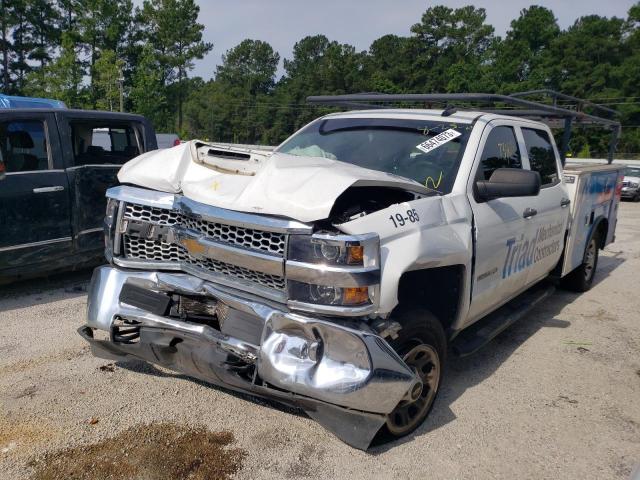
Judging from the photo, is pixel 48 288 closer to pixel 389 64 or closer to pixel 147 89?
pixel 147 89

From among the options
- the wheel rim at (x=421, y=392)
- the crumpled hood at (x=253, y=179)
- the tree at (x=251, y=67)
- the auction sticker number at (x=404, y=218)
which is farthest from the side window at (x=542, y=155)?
the tree at (x=251, y=67)

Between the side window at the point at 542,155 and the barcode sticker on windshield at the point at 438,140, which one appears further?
the side window at the point at 542,155

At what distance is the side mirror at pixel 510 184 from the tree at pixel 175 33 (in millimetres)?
56781

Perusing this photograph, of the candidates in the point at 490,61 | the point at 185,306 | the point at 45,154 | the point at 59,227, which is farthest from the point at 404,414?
the point at 490,61

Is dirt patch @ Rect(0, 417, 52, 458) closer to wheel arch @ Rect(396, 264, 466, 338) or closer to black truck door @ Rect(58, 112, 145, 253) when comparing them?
wheel arch @ Rect(396, 264, 466, 338)

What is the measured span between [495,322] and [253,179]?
8.11 ft

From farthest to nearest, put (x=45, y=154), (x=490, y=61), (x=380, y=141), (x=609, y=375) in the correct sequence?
(x=490, y=61), (x=45, y=154), (x=609, y=375), (x=380, y=141)

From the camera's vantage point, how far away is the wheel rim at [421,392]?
3139 mm

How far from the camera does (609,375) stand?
4.41m

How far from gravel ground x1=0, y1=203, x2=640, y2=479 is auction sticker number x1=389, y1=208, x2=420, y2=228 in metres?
1.30

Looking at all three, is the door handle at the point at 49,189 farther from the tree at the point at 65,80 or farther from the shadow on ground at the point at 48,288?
the tree at the point at 65,80

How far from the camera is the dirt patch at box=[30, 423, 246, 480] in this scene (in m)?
2.83

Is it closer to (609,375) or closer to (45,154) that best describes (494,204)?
(609,375)

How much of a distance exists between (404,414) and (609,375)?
2.16 m
